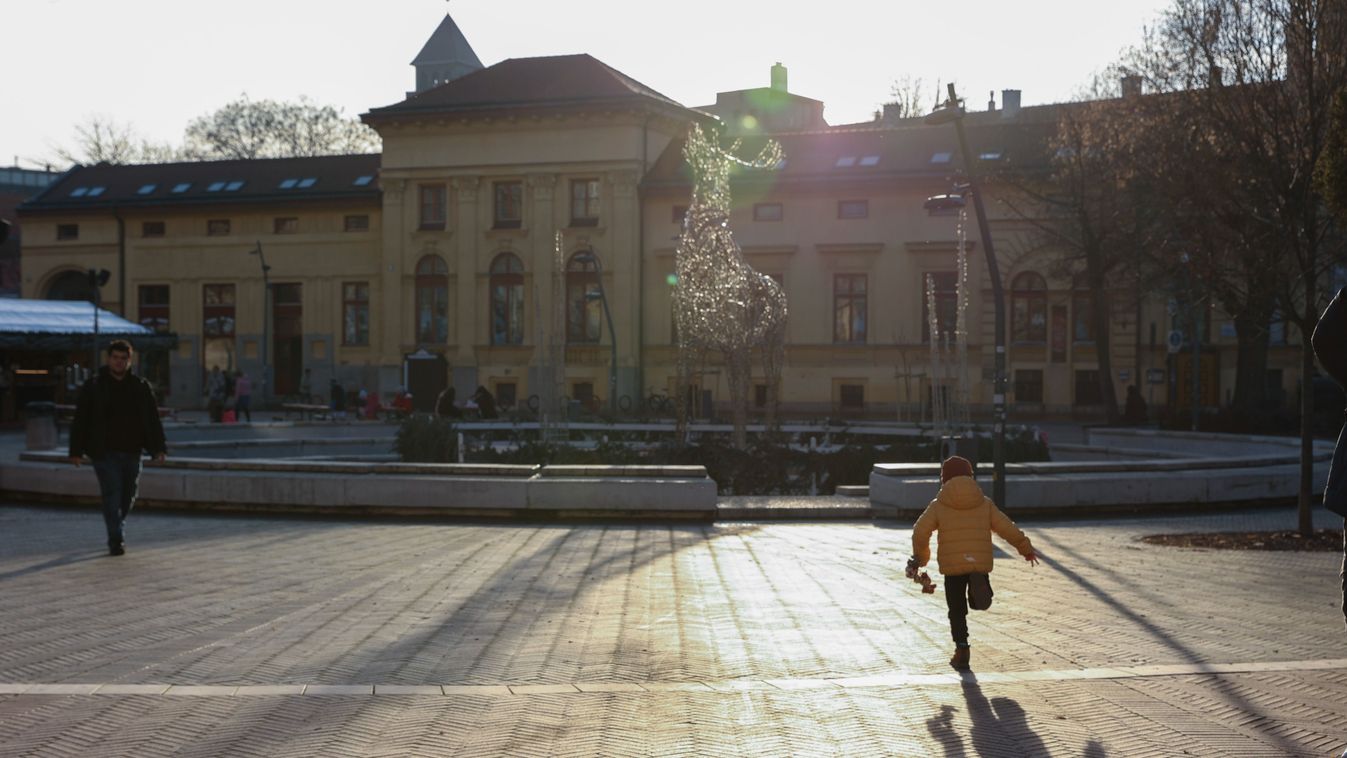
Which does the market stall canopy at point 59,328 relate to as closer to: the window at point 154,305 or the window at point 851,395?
the window at point 154,305

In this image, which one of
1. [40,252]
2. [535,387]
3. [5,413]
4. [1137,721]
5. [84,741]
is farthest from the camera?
[40,252]

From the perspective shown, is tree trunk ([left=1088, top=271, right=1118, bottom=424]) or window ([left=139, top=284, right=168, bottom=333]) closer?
tree trunk ([left=1088, top=271, right=1118, bottom=424])

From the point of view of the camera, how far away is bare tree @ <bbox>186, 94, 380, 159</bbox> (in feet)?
239

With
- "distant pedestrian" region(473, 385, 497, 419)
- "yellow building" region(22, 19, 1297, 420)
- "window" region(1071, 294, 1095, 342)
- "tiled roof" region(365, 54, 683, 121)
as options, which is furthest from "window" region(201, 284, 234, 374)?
"window" region(1071, 294, 1095, 342)

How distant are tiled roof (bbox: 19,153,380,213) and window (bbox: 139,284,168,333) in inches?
138

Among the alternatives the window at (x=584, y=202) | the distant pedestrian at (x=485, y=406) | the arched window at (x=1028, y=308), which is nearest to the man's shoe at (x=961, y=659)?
the distant pedestrian at (x=485, y=406)

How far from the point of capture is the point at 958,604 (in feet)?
25.3

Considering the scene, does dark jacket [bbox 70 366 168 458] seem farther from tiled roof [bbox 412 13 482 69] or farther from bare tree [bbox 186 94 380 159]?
tiled roof [bbox 412 13 482 69]

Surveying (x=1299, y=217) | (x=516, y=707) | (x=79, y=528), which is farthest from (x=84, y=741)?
(x=1299, y=217)

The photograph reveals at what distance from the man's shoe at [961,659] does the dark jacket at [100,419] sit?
24.5 ft

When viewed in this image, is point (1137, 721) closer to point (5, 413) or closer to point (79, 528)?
point (79, 528)

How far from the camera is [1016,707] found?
668 centimetres

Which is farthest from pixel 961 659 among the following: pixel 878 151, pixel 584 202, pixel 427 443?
pixel 584 202

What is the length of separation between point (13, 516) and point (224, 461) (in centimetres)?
249
